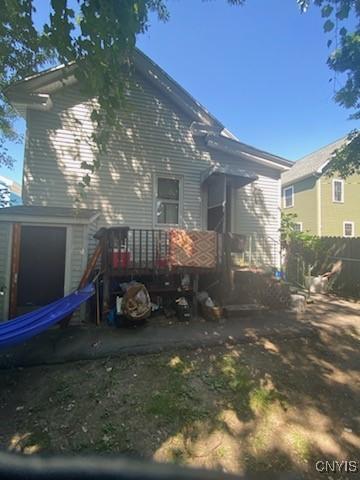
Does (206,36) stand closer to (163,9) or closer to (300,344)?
(163,9)

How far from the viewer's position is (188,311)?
5.75 meters

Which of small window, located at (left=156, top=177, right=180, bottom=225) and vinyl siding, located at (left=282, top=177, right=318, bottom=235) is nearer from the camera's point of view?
small window, located at (left=156, top=177, right=180, bottom=225)

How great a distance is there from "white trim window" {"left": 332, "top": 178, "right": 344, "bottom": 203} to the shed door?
16.4m

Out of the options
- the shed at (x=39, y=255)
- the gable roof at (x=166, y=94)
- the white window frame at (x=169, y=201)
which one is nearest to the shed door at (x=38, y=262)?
the shed at (x=39, y=255)

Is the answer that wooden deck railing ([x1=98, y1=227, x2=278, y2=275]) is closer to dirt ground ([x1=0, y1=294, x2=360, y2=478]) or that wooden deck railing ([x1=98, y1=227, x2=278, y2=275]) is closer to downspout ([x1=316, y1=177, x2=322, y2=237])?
dirt ground ([x1=0, y1=294, x2=360, y2=478])

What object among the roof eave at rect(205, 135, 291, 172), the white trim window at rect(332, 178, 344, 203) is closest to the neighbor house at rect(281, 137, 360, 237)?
the white trim window at rect(332, 178, 344, 203)

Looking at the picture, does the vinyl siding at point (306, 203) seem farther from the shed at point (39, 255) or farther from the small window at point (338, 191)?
the shed at point (39, 255)

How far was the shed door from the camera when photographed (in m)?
5.69

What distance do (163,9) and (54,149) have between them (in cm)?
413

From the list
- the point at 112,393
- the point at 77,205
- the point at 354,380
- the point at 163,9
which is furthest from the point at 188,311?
the point at 163,9

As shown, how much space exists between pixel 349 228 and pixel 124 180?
15511 mm

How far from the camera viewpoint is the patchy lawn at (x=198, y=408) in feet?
8.20

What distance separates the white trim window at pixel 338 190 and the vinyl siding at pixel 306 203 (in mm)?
1285
